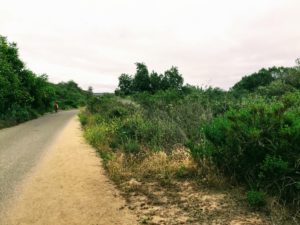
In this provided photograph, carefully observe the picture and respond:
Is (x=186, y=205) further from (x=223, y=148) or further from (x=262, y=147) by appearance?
(x=262, y=147)

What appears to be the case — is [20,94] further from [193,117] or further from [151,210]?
[151,210]

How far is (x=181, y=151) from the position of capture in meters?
9.78

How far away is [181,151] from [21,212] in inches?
182

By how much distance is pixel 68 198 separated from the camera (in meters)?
7.25

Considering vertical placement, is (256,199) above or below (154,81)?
below

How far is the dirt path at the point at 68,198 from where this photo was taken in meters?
6.11

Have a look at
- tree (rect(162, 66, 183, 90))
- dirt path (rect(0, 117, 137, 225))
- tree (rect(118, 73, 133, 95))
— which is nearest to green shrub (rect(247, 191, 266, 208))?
dirt path (rect(0, 117, 137, 225))

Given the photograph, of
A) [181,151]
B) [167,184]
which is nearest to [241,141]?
[167,184]

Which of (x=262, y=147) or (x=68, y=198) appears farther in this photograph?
(x=68, y=198)

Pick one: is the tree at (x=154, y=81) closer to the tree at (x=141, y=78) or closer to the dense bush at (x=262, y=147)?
the tree at (x=141, y=78)

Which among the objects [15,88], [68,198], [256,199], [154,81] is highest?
[154,81]

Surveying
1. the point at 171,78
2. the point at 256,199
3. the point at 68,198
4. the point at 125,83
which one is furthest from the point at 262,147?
the point at 125,83

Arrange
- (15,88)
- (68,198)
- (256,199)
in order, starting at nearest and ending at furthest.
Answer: (256,199) → (68,198) → (15,88)

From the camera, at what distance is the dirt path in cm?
611
